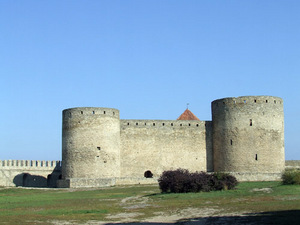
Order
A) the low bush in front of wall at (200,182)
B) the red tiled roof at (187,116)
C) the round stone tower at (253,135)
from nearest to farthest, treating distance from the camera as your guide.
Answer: the low bush in front of wall at (200,182)
the round stone tower at (253,135)
the red tiled roof at (187,116)

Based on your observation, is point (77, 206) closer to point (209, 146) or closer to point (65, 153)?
point (65, 153)

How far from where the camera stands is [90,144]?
3020 cm

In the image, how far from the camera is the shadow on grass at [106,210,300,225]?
437 inches

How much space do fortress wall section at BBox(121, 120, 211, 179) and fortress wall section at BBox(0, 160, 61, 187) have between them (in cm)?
571

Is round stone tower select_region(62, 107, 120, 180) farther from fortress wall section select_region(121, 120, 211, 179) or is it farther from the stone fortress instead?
fortress wall section select_region(121, 120, 211, 179)

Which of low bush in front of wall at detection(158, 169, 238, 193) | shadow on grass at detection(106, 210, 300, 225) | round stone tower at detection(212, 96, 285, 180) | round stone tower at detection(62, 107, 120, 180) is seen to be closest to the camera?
shadow on grass at detection(106, 210, 300, 225)

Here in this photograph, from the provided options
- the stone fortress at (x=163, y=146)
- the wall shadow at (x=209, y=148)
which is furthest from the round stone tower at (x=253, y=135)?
the wall shadow at (x=209, y=148)

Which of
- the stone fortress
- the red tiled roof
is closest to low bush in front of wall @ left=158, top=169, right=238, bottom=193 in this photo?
the stone fortress

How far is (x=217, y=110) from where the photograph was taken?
32.4m

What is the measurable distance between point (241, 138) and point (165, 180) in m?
11.6

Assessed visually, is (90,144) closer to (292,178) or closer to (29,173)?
(29,173)

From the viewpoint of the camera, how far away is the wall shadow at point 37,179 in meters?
33.6

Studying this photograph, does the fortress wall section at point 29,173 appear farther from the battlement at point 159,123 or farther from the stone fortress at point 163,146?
the battlement at point 159,123

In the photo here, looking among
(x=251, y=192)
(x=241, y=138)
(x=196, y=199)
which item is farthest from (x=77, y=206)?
(x=241, y=138)
